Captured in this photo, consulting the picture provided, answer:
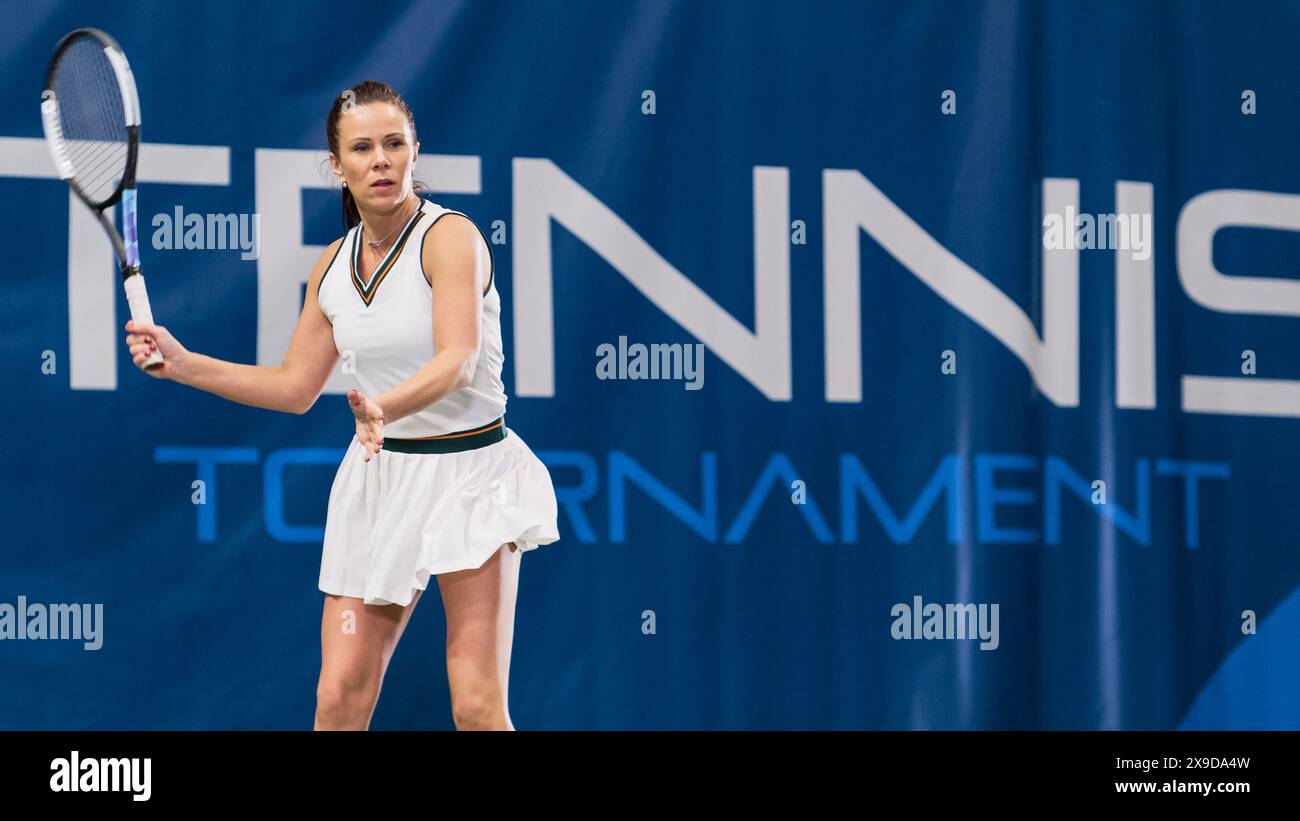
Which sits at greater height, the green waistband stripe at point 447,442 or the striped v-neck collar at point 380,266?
the striped v-neck collar at point 380,266

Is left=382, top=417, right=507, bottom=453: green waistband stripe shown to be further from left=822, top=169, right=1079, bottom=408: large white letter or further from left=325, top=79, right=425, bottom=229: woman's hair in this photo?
left=822, top=169, right=1079, bottom=408: large white letter

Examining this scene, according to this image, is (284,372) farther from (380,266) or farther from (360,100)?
(360,100)

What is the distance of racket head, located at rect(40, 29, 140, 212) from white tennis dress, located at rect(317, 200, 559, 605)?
18.6 inches

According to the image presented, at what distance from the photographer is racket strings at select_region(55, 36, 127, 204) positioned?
2846 millimetres

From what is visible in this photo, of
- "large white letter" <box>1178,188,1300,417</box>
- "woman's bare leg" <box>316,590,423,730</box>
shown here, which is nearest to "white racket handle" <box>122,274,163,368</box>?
"woman's bare leg" <box>316,590,423,730</box>

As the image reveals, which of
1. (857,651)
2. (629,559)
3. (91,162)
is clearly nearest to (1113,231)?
(857,651)

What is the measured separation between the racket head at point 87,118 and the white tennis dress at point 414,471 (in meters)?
0.47

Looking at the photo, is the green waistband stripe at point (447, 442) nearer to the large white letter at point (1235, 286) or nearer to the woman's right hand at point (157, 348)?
the woman's right hand at point (157, 348)

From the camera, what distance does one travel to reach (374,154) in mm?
2668

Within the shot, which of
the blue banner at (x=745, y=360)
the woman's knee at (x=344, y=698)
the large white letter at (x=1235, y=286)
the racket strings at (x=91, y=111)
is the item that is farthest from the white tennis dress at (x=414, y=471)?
the large white letter at (x=1235, y=286)

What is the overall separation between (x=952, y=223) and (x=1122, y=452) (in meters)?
0.70

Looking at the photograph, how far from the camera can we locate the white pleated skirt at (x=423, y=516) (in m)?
2.62

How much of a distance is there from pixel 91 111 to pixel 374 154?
0.64 m

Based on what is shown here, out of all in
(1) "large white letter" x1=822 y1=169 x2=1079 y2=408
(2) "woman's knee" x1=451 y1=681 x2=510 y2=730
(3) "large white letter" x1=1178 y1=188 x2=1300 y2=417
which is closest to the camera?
(2) "woman's knee" x1=451 y1=681 x2=510 y2=730
